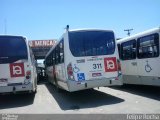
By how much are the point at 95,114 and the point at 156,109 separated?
207 centimetres

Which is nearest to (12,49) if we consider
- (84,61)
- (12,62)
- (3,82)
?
(12,62)

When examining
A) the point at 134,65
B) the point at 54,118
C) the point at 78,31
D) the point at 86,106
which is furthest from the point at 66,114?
the point at 134,65

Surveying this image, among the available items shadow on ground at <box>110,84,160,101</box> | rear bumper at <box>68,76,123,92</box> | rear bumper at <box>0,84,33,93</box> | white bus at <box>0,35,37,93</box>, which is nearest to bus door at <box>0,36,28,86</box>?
white bus at <box>0,35,37,93</box>

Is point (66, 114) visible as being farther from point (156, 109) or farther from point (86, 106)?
point (156, 109)

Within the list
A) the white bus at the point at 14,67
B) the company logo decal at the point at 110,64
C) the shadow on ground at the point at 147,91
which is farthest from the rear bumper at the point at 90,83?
the white bus at the point at 14,67

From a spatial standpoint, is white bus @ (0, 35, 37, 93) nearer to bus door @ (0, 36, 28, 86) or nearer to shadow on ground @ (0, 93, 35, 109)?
bus door @ (0, 36, 28, 86)

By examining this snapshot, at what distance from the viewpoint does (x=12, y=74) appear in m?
12.7

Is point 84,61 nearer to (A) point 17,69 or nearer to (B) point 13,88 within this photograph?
(A) point 17,69

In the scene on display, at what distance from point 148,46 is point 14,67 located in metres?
6.07

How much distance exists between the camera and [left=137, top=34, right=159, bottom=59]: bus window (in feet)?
39.9

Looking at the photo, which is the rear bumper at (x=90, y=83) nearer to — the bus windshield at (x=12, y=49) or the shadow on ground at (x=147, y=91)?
the shadow on ground at (x=147, y=91)

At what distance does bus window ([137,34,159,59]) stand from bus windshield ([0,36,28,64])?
5.40 metres

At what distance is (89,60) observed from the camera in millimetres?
12172

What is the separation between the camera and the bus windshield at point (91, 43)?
481 inches
